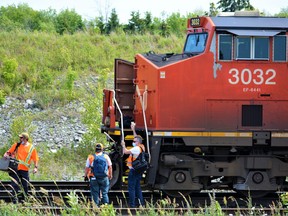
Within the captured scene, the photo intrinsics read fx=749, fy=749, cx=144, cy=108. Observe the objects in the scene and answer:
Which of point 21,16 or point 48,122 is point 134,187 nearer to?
point 48,122

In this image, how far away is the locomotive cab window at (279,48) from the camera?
16203 millimetres

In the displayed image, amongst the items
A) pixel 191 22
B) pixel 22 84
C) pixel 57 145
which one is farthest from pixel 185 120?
pixel 22 84

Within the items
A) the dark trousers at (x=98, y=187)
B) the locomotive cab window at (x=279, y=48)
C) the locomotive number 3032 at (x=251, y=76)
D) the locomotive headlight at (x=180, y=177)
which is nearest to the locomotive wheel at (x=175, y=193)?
the locomotive headlight at (x=180, y=177)

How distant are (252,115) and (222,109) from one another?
69cm

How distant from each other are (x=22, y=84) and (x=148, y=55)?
13402 millimetres

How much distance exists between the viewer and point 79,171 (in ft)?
71.1

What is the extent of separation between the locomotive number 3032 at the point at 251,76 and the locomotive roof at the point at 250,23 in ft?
3.03

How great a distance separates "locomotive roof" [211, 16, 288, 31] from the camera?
16.1 meters

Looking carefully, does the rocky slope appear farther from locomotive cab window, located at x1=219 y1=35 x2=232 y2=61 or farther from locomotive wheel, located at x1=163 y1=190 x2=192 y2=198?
locomotive cab window, located at x1=219 y1=35 x2=232 y2=61

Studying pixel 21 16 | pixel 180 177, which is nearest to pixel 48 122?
pixel 180 177

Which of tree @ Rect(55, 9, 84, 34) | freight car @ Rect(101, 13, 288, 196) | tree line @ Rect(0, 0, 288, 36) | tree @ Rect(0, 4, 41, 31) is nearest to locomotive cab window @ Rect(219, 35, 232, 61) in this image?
freight car @ Rect(101, 13, 288, 196)

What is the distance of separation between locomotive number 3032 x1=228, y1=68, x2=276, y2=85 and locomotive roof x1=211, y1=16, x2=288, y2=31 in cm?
92

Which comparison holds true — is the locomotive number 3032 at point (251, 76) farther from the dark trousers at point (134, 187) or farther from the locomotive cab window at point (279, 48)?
the dark trousers at point (134, 187)

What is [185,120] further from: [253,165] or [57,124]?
[57,124]
